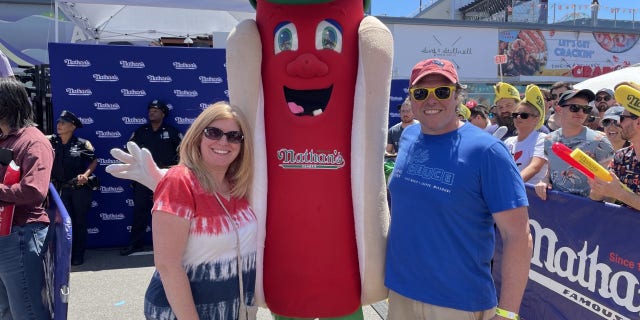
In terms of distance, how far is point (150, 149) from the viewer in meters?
5.58

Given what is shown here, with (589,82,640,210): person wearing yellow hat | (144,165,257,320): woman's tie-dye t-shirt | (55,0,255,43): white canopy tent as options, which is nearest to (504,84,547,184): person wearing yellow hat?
(589,82,640,210): person wearing yellow hat

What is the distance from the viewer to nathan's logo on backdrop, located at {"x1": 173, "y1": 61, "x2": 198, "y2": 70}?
19.4 feet

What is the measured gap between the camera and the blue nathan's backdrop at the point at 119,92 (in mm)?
5594

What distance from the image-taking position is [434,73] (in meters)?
2.00

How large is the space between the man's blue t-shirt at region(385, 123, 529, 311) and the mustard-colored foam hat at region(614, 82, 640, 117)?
3.76ft

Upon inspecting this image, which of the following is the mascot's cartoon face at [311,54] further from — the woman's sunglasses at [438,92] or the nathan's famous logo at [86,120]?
the nathan's famous logo at [86,120]

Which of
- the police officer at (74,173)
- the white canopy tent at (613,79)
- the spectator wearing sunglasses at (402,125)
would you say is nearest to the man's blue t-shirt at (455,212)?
the spectator wearing sunglasses at (402,125)

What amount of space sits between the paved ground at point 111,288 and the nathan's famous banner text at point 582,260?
1.30 meters

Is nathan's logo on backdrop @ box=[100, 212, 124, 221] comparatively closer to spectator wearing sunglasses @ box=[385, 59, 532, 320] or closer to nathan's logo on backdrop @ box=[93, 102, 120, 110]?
nathan's logo on backdrop @ box=[93, 102, 120, 110]

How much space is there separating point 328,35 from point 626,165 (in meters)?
1.91

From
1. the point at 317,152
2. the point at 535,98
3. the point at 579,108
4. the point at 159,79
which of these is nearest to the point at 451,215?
the point at 317,152

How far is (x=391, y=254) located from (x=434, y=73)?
0.83 meters

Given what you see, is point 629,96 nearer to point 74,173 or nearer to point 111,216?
point 74,173

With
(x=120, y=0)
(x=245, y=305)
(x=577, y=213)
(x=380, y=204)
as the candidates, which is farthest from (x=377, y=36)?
(x=120, y=0)
